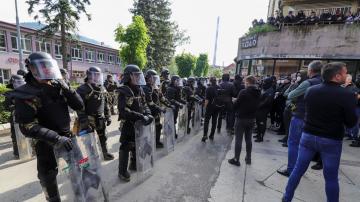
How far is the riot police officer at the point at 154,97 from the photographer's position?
199 inches

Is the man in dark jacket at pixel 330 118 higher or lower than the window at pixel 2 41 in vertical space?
lower

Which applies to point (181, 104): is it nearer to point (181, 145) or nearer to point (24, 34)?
point (181, 145)

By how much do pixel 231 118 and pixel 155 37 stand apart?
28982mm

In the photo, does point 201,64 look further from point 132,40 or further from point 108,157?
point 108,157

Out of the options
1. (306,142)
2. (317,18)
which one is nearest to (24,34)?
(317,18)

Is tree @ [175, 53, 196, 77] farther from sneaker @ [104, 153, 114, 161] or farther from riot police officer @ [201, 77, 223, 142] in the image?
sneaker @ [104, 153, 114, 161]

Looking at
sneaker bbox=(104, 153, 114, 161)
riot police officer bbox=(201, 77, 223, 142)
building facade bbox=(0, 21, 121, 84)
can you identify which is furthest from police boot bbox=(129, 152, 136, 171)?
building facade bbox=(0, 21, 121, 84)

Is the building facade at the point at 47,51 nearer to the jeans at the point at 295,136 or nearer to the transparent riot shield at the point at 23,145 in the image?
the transparent riot shield at the point at 23,145

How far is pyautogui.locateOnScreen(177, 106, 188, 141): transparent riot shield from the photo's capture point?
658 centimetres

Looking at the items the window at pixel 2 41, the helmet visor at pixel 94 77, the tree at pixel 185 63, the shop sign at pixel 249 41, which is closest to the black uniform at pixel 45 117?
the helmet visor at pixel 94 77

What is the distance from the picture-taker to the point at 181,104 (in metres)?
6.36

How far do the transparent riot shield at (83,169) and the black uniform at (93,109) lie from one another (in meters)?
1.60

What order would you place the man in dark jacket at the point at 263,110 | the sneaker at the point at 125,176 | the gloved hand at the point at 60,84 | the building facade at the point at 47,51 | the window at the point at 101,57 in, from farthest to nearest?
the window at the point at 101,57
the building facade at the point at 47,51
the man in dark jacket at the point at 263,110
the sneaker at the point at 125,176
the gloved hand at the point at 60,84

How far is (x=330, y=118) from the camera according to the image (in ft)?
8.82
